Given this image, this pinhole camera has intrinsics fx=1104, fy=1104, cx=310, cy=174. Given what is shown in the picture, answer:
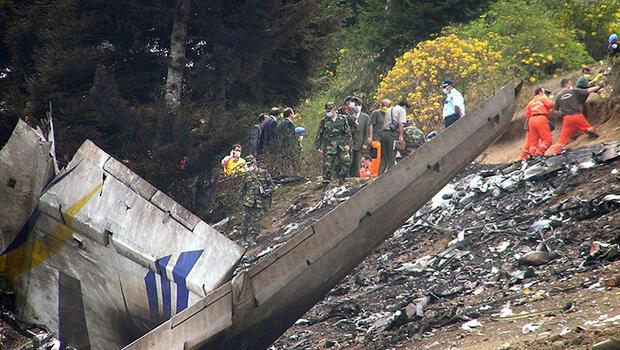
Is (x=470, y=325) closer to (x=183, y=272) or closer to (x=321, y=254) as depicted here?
(x=321, y=254)

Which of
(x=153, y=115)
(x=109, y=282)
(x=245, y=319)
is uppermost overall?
(x=153, y=115)

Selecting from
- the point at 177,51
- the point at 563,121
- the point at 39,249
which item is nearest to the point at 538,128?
the point at 563,121

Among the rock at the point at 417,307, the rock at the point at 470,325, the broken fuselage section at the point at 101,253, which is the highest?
the broken fuselage section at the point at 101,253

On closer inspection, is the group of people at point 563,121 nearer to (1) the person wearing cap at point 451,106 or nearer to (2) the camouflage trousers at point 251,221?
(1) the person wearing cap at point 451,106

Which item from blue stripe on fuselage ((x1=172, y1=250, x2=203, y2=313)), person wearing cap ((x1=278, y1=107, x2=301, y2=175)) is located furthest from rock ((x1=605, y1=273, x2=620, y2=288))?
person wearing cap ((x1=278, y1=107, x2=301, y2=175))

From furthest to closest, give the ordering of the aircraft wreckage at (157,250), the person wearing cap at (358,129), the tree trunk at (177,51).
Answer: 1. the tree trunk at (177,51)
2. the person wearing cap at (358,129)
3. the aircraft wreckage at (157,250)

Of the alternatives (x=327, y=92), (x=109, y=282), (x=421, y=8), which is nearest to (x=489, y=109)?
(x=109, y=282)

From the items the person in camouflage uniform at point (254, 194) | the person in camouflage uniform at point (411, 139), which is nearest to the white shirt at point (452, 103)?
the person in camouflage uniform at point (411, 139)

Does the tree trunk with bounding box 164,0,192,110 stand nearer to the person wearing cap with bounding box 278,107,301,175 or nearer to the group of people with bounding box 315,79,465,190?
the person wearing cap with bounding box 278,107,301,175

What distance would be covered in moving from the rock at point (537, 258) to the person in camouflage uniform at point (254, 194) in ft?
27.6

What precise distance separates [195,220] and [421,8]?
22762mm

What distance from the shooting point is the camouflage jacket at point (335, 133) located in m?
22.8

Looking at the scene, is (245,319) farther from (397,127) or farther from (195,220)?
(397,127)

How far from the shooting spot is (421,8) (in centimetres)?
3234
